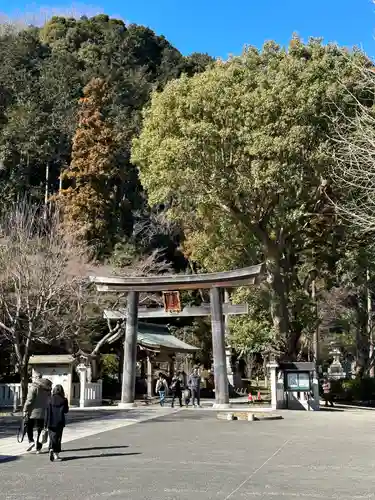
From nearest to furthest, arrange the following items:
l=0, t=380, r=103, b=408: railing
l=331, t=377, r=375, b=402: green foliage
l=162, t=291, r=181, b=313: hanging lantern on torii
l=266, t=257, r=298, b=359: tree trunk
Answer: l=0, t=380, r=103, b=408: railing, l=162, t=291, r=181, b=313: hanging lantern on torii, l=266, t=257, r=298, b=359: tree trunk, l=331, t=377, r=375, b=402: green foliage

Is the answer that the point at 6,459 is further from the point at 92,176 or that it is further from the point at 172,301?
the point at 92,176

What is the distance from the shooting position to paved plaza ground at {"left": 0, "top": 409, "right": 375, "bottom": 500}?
6.45 m

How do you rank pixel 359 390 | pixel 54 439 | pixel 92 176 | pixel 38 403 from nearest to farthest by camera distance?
pixel 54 439 < pixel 38 403 < pixel 359 390 < pixel 92 176

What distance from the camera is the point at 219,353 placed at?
2127 centimetres

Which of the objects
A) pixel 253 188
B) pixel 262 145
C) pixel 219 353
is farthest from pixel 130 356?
pixel 262 145

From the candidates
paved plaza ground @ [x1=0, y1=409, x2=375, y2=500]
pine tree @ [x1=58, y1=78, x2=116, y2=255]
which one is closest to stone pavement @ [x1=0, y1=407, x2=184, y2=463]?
paved plaza ground @ [x1=0, y1=409, x2=375, y2=500]

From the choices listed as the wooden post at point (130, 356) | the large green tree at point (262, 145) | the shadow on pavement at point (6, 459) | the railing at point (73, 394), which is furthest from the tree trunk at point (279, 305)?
the shadow on pavement at point (6, 459)

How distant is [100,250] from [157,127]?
44.8 feet

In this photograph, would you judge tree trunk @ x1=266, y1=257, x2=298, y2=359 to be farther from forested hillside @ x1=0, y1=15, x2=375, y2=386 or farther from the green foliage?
the green foliage

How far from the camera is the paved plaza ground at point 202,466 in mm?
6453

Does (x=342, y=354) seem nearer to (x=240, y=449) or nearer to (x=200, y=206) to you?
(x=200, y=206)

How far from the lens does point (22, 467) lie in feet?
27.1

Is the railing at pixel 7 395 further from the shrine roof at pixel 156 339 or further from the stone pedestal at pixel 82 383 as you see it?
the shrine roof at pixel 156 339

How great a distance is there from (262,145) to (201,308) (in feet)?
23.4
